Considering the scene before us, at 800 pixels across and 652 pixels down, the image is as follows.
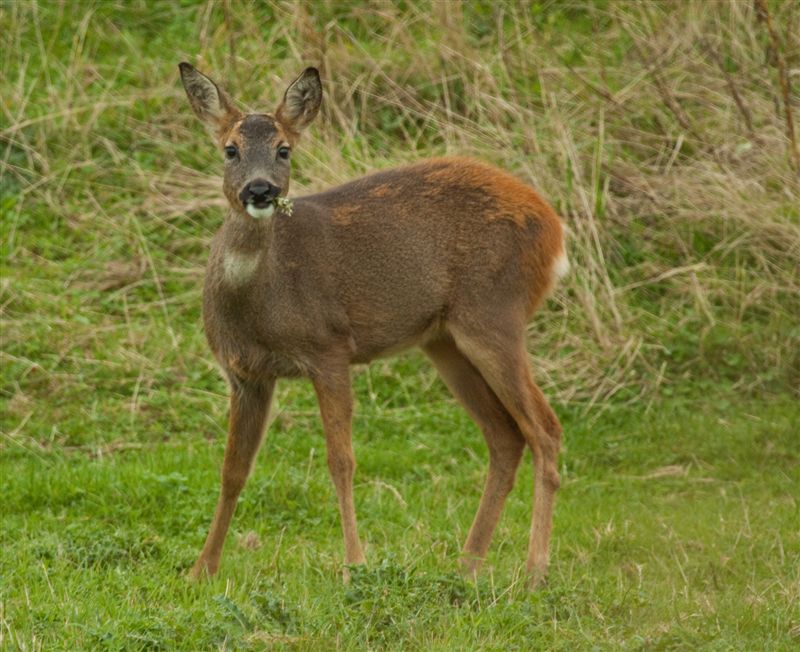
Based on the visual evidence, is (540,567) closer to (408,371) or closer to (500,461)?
(500,461)

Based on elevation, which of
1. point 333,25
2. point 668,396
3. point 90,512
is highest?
point 333,25

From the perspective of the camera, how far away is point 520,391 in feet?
25.6

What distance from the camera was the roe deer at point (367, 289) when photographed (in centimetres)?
729

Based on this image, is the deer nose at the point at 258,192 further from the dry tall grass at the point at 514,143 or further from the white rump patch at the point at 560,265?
the dry tall grass at the point at 514,143

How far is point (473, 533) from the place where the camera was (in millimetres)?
7754

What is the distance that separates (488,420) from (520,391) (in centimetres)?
35

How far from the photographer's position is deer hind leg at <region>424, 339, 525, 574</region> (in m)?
7.89

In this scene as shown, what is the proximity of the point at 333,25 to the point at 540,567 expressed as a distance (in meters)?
6.14

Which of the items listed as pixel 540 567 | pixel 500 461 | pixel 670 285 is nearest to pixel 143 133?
pixel 670 285

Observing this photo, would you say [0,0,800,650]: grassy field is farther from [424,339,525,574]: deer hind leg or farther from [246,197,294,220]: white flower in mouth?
[246,197,294,220]: white flower in mouth

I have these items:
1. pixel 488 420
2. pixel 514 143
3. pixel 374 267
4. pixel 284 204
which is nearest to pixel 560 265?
pixel 488 420

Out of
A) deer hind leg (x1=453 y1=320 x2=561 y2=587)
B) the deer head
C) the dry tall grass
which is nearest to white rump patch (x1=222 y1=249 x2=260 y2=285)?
the deer head

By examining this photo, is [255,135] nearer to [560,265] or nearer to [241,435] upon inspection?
[241,435]

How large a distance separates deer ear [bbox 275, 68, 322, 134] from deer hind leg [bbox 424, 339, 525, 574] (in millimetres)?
1331
